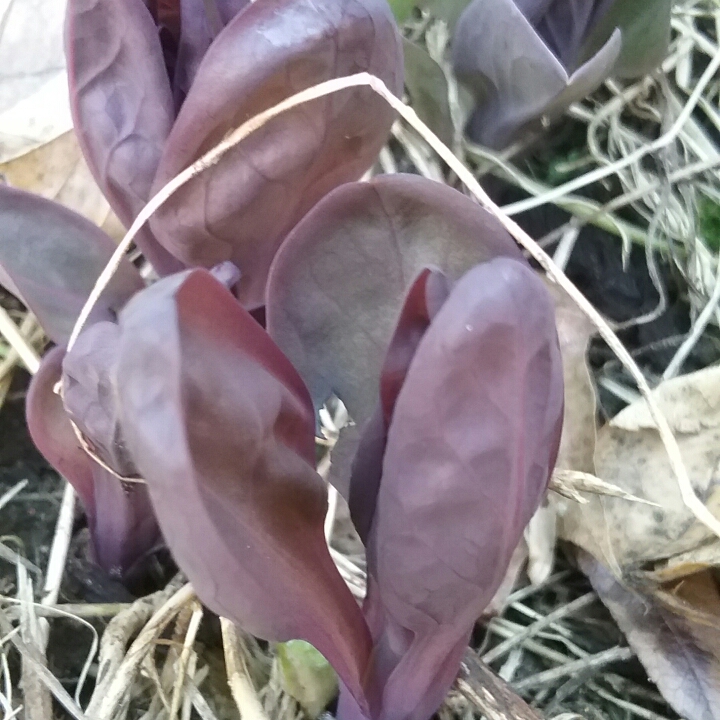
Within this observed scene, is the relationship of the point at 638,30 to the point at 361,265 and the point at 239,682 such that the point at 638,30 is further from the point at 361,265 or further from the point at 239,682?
the point at 239,682

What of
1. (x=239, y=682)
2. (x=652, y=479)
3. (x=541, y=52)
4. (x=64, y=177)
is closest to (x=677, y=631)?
(x=652, y=479)

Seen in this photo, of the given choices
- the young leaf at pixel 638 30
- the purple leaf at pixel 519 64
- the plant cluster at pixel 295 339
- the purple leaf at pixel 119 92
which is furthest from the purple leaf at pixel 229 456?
the young leaf at pixel 638 30

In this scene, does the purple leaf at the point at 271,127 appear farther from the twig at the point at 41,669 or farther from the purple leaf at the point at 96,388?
the twig at the point at 41,669

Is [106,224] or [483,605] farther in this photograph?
[106,224]

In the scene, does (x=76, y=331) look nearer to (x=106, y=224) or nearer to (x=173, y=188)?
(x=173, y=188)

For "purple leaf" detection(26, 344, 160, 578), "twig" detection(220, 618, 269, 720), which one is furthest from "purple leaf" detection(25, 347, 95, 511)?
"twig" detection(220, 618, 269, 720)

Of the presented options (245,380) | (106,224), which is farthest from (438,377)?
(106,224)

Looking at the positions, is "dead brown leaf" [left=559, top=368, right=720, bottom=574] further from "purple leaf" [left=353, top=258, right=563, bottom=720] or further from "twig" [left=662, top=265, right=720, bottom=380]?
"purple leaf" [left=353, top=258, right=563, bottom=720]
